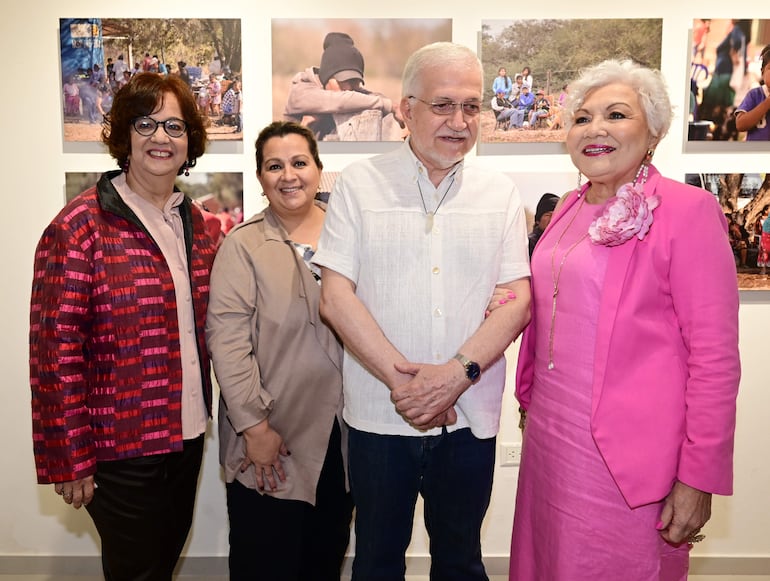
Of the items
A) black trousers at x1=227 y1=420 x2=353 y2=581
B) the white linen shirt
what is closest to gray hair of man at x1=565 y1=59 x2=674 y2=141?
the white linen shirt

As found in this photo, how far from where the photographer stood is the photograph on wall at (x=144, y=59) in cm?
266

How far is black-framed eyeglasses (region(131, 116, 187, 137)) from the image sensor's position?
1.85 metres

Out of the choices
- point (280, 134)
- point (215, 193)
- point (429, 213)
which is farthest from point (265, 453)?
point (215, 193)

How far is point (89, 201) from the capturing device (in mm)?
1777

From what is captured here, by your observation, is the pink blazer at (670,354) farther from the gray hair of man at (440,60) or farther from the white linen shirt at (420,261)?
the gray hair of man at (440,60)

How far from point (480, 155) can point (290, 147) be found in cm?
107

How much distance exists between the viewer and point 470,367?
1.59 meters

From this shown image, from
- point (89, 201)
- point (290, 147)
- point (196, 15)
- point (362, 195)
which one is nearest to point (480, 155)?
point (290, 147)

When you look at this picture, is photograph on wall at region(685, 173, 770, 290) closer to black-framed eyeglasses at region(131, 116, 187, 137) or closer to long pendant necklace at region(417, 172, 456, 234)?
long pendant necklace at region(417, 172, 456, 234)

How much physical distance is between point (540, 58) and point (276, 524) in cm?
221

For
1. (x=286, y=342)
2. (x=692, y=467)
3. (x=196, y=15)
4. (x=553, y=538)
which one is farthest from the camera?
(x=196, y=15)

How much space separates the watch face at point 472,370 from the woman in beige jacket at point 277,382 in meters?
0.50

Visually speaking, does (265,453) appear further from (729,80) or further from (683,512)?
(729,80)

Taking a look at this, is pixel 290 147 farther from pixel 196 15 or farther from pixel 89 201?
pixel 196 15
